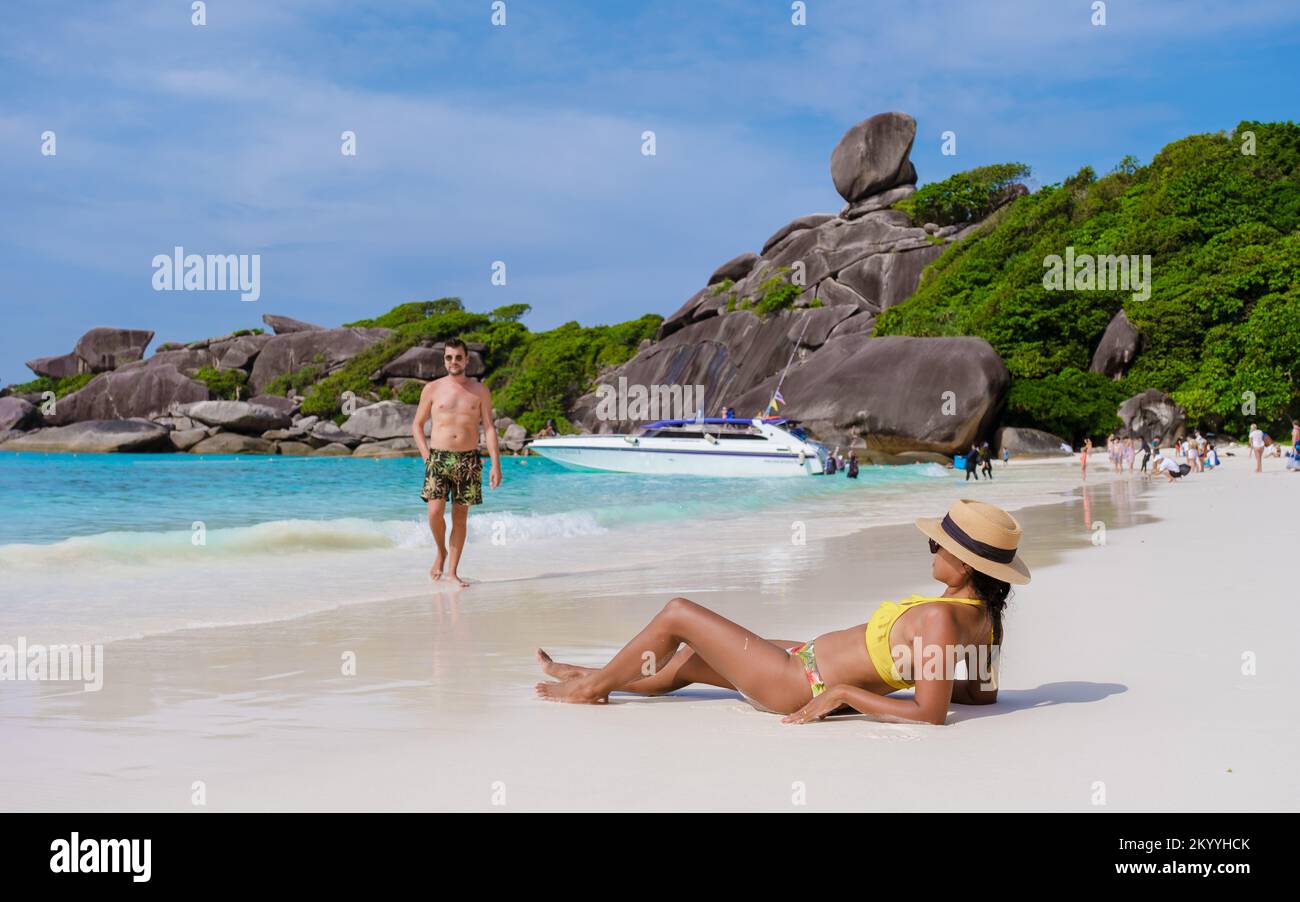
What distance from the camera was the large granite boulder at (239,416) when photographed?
65.1m

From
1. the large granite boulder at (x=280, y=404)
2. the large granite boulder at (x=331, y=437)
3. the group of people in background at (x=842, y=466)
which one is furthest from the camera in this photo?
the large granite boulder at (x=280, y=404)

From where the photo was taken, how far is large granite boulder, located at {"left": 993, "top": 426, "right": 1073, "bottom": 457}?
41.2 metres

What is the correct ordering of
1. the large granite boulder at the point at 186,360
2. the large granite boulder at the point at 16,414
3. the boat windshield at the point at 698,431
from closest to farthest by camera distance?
the boat windshield at the point at 698,431 < the large granite boulder at the point at 16,414 < the large granite boulder at the point at 186,360

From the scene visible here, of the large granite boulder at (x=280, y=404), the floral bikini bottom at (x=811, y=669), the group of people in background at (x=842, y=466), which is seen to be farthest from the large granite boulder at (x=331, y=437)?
the floral bikini bottom at (x=811, y=669)

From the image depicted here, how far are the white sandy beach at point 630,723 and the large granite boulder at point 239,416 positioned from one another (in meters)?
61.5

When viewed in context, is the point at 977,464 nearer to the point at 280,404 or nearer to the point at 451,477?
the point at 451,477

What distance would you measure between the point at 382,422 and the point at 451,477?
56.8 m

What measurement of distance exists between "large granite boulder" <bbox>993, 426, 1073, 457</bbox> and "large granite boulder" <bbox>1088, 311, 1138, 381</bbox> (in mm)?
5105

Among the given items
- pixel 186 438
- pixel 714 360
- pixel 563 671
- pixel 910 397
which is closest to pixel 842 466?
pixel 910 397

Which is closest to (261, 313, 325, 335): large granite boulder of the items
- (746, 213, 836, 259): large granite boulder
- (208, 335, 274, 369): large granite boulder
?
(208, 335, 274, 369): large granite boulder

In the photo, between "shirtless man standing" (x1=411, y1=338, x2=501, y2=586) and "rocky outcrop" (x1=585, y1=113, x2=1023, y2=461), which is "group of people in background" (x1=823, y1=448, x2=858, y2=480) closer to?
"rocky outcrop" (x1=585, y1=113, x2=1023, y2=461)

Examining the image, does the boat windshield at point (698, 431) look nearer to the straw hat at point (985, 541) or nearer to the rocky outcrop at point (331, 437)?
the straw hat at point (985, 541)
